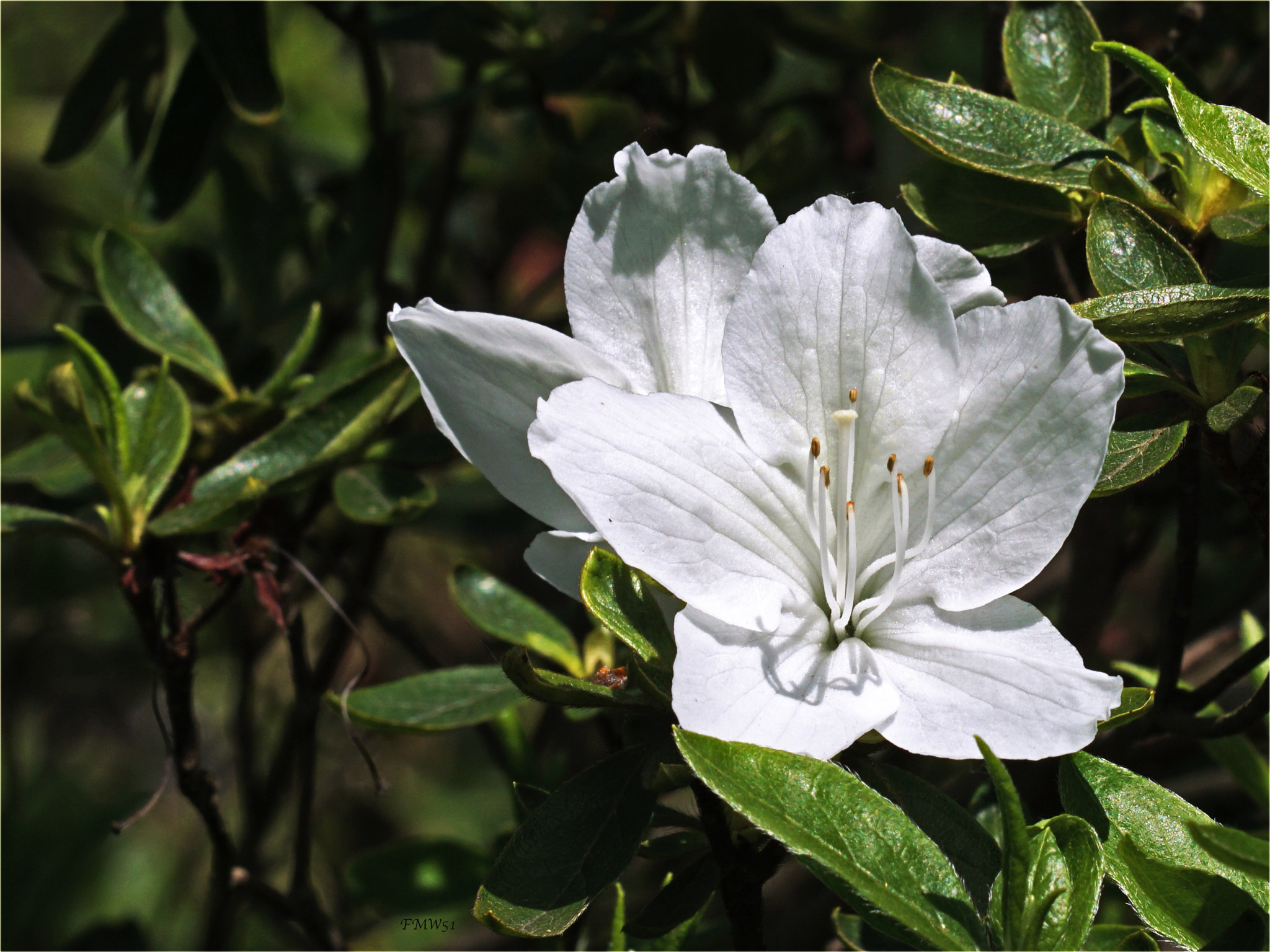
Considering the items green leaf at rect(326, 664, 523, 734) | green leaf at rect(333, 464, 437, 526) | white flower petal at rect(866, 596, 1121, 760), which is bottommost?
green leaf at rect(326, 664, 523, 734)

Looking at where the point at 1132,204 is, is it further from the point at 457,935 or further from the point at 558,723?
the point at 457,935

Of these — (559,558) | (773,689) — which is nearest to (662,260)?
(559,558)

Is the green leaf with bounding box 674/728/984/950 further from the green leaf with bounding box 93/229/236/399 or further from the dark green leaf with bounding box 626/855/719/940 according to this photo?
the green leaf with bounding box 93/229/236/399

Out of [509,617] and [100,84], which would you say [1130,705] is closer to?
[509,617]

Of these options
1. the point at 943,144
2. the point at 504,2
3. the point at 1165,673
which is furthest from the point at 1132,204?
the point at 504,2

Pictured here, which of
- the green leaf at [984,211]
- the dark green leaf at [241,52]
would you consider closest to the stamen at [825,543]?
the green leaf at [984,211]

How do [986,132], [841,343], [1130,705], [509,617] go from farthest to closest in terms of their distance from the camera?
1. [509,617]
2. [986,132]
3. [841,343]
4. [1130,705]

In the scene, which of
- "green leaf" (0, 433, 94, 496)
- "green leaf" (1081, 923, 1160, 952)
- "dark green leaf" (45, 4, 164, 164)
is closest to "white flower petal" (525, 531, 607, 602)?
"green leaf" (1081, 923, 1160, 952)
